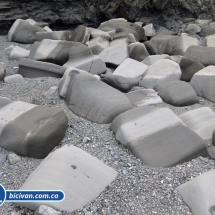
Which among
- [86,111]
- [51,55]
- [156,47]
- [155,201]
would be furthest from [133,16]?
[155,201]

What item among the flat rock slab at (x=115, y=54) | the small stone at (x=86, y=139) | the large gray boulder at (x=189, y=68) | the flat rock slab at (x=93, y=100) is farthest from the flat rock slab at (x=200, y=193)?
the flat rock slab at (x=115, y=54)

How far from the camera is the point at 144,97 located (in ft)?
7.61

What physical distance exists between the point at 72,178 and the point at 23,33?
3.00m

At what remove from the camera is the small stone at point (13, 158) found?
1635mm

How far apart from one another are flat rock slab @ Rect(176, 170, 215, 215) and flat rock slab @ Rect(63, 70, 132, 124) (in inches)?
27.5

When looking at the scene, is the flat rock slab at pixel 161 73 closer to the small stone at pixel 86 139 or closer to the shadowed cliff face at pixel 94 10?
the small stone at pixel 86 139

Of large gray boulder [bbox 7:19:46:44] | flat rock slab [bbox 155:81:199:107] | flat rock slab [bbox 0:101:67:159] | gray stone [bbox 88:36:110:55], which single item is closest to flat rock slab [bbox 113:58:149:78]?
flat rock slab [bbox 155:81:199:107]

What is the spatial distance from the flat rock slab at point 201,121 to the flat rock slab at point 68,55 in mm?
1154

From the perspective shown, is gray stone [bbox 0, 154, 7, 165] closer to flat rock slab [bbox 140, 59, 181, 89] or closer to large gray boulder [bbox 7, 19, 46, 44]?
flat rock slab [bbox 140, 59, 181, 89]

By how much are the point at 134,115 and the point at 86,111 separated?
13.4 inches

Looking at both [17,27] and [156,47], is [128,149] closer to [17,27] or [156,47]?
[156,47]

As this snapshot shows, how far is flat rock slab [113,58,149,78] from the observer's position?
2.84m

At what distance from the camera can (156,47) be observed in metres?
3.63

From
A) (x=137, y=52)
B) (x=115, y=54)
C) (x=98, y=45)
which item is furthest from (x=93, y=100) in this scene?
(x=98, y=45)
